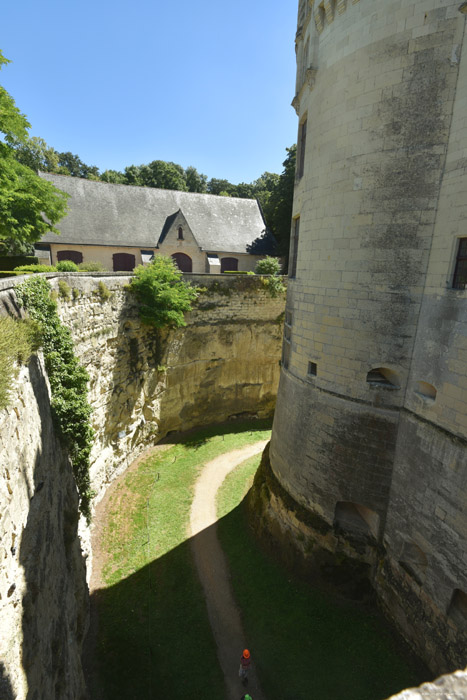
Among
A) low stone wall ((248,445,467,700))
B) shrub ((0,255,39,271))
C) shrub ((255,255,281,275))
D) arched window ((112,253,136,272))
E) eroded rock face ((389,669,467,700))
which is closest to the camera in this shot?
eroded rock face ((389,669,467,700))

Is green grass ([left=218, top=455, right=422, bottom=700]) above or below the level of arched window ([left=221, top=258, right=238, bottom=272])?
below

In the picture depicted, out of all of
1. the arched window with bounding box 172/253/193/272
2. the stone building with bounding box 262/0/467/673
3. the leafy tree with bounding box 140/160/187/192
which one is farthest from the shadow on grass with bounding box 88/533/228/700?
the leafy tree with bounding box 140/160/187/192

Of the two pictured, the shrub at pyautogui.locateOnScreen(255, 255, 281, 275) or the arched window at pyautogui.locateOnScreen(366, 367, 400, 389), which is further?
the shrub at pyautogui.locateOnScreen(255, 255, 281, 275)

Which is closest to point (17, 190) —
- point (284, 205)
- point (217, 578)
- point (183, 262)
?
point (183, 262)

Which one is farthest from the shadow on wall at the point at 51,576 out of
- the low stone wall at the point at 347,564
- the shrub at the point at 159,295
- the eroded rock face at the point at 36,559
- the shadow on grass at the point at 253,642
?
the shrub at the point at 159,295

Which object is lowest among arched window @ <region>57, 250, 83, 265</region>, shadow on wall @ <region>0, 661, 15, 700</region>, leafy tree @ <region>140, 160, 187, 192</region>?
shadow on wall @ <region>0, 661, 15, 700</region>

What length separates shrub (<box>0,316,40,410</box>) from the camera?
16.4 feet

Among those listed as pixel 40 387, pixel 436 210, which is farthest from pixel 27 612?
pixel 436 210

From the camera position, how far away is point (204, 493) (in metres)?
15.1

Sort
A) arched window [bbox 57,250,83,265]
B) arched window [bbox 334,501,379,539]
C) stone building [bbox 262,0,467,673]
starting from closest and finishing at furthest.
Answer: stone building [bbox 262,0,467,673] < arched window [bbox 334,501,379,539] < arched window [bbox 57,250,83,265]

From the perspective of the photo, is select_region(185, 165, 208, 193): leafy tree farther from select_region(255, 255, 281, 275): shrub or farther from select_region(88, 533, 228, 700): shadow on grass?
select_region(88, 533, 228, 700): shadow on grass

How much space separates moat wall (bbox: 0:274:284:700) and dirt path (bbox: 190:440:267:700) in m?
3.52

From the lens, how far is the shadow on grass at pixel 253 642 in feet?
27.4

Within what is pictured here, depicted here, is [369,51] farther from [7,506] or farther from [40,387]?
[7,506]
